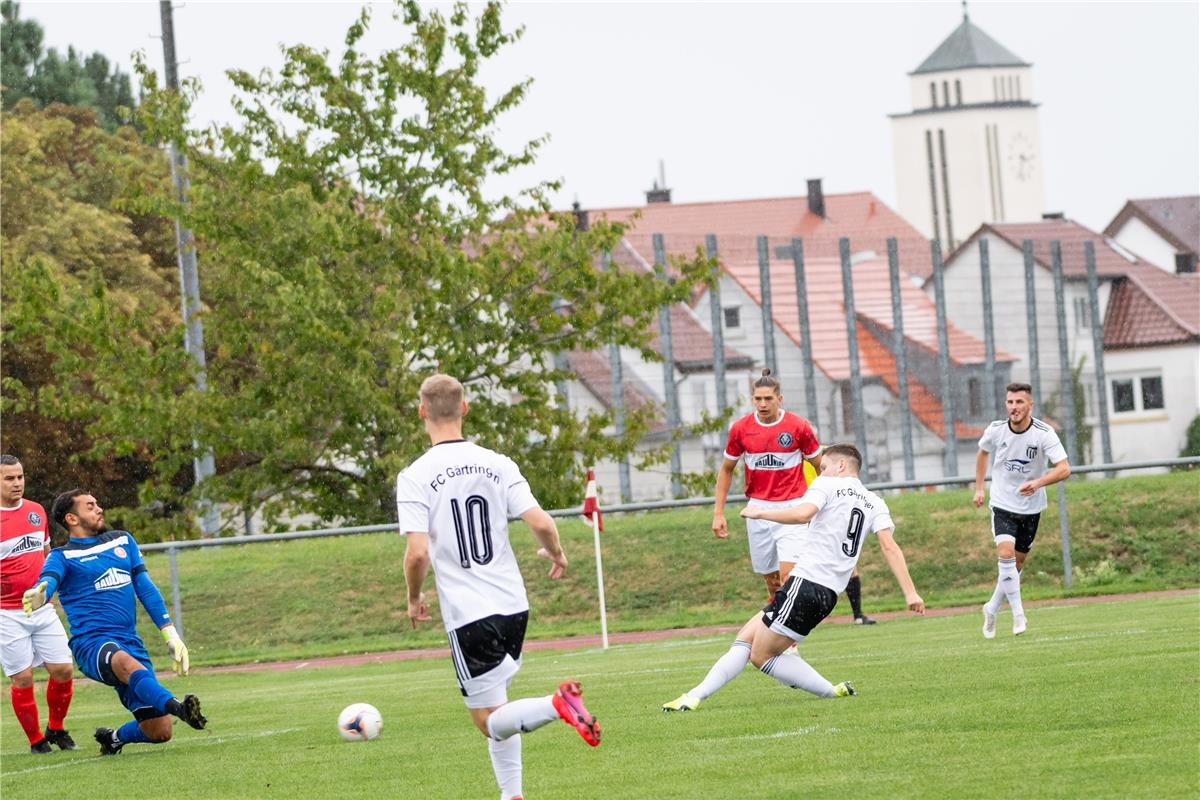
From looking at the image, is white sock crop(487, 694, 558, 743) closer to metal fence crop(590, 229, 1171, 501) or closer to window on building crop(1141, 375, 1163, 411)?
metal fence crop(590, 229, 1171, 501)

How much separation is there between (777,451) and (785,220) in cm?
8260

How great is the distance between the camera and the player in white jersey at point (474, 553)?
26.3ft

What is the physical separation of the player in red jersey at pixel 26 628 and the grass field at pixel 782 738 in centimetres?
31

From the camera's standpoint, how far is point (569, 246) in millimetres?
30297

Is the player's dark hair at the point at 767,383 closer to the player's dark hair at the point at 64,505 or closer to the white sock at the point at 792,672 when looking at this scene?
the white sock at the point at 792,672

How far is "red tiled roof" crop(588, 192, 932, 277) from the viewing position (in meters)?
91.5

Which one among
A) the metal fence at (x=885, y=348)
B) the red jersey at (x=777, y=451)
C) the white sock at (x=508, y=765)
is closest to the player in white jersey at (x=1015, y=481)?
the red jersey at (x=777, y=451)

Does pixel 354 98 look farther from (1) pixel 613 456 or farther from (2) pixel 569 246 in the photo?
(1) pixel 613 456

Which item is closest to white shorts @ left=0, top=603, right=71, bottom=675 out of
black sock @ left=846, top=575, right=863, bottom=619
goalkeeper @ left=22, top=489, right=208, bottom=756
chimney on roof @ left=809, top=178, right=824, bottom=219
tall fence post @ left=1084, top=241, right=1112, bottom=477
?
goalkeeper @ left=22, top=489, right=208, bottom=756

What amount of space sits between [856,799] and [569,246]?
74.9ft

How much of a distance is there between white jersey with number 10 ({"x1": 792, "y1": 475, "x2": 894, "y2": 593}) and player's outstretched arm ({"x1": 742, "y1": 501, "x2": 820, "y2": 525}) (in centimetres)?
16

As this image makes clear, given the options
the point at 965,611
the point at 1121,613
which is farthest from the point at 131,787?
the point at 965,611

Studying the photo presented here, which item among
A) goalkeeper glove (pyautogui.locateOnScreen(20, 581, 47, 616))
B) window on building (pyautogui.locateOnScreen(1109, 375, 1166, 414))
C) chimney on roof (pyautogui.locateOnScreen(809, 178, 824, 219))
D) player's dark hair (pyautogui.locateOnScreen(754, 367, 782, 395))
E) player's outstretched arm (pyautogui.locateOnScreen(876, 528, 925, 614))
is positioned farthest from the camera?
chimney on roof (pyautogui.locateOnScreen(809, 178, 824, 219))

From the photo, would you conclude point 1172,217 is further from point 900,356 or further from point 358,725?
point 358,725
